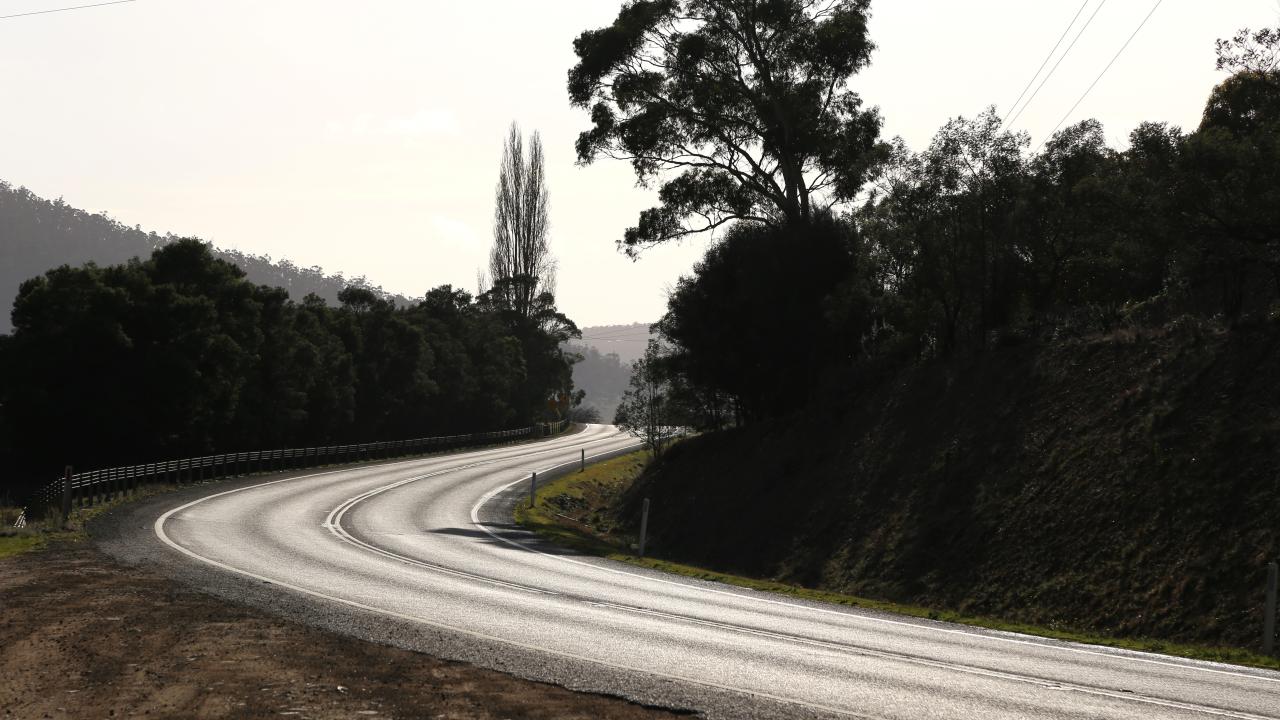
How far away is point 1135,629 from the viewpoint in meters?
15.6

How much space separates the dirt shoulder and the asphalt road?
2.31ft

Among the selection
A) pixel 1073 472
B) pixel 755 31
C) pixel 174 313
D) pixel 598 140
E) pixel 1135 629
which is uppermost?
pixel 755 31

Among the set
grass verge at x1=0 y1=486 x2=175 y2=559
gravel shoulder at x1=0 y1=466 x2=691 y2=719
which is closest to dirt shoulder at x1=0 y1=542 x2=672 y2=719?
gravel shoulder at x1=0 y1=466 x2=691 y2=719

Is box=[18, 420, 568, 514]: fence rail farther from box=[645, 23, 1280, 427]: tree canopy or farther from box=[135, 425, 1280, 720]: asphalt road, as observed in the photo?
box=[645, 23, 1280, 427]: tree canopy

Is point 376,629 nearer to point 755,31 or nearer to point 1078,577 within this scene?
point 1078,577

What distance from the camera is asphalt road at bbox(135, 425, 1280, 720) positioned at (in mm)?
9539

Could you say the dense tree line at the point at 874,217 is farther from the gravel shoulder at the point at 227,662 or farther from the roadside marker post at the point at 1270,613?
the gravel shoulder at the point at 227,662

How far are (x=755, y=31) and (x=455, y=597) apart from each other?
27.8m

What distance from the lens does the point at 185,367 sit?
162 ft

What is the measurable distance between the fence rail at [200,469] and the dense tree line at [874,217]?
55.3 feet

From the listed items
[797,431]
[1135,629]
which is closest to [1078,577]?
[1135,629]

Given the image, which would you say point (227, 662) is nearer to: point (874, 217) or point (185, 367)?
point (874, 217)

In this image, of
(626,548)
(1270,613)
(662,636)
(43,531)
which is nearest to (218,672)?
(662,636)

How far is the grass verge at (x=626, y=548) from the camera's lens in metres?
13.6
